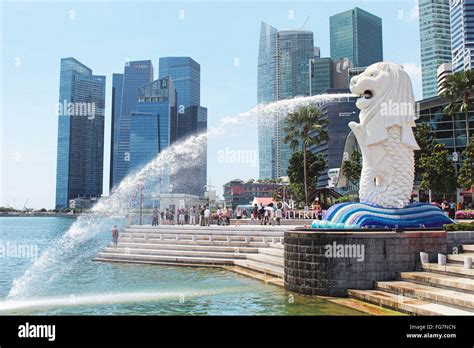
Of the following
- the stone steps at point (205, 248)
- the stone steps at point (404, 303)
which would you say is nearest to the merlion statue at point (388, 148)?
the stone steps at point (404, 303)

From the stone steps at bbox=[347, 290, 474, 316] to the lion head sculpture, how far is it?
233 inches

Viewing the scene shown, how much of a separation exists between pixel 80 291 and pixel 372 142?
481 inches

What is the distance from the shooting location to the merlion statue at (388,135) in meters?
15.9

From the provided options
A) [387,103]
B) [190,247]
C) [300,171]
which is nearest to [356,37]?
[300,171]

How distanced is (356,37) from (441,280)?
198m

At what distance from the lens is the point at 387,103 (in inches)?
628

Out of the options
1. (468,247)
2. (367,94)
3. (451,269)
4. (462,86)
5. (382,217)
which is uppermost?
(462,86)

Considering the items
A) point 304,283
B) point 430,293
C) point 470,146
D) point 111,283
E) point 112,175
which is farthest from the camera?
point 112,175

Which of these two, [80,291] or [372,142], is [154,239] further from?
[372,142]

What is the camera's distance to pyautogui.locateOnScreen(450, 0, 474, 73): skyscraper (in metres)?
147

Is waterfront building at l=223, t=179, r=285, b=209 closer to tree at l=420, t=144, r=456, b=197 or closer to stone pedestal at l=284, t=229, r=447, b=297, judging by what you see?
tree at l=420, t=144, r=456, b=197

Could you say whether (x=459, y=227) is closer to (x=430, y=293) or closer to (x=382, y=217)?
(x=382, y=217)
